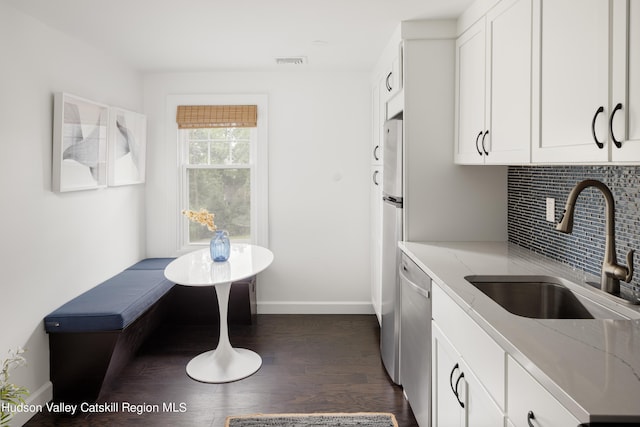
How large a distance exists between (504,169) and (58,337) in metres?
2.93

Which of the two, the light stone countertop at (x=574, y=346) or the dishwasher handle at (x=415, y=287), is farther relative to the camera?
the dishwasher handle at (x=415, y=287)

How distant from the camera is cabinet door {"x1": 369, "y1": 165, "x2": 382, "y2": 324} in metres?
3.93

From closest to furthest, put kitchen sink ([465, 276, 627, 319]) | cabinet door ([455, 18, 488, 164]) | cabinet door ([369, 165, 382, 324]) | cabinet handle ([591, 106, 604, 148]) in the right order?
1. cabinet handle ([591, 106, 604, 148])
2. kitchen sink ([465, 276, 627, 319])
3. cabinet door ([455, 18, 488, 164])
4. cabinet door ([369, 165, 382, 324])

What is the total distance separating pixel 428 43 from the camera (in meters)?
2.95

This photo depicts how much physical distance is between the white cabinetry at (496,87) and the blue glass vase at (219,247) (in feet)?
5.63

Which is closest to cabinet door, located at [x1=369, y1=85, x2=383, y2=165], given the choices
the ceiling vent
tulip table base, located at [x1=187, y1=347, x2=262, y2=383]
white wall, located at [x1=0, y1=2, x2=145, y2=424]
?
the ceiling vent

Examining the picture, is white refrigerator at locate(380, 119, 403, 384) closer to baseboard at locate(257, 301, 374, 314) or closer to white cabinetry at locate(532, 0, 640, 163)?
white cabinetry at locate(532, 0, 640, 163)

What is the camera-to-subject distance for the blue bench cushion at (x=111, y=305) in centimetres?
286

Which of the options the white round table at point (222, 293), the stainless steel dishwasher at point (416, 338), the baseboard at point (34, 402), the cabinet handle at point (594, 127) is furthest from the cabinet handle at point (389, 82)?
the baseboard at point (34, 402)

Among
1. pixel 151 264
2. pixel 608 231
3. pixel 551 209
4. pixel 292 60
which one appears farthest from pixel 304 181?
pixel 608 231

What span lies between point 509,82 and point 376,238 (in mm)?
2165

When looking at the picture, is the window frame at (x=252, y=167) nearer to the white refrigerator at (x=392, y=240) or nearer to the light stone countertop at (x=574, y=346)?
the white refrigerator at (x=392, y=240)

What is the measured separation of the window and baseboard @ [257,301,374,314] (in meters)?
0.65

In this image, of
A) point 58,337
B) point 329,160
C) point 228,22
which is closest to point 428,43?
point 228,22
